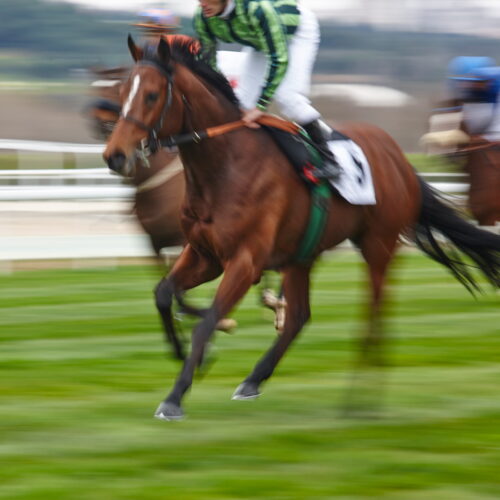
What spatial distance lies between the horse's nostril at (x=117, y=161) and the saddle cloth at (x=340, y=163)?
80cm

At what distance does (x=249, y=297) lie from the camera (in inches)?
342

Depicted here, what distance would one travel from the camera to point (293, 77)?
16.5 ft

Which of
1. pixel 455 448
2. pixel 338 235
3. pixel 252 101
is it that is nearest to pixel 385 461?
pixel 455 448

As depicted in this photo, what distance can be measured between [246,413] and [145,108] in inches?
51.2

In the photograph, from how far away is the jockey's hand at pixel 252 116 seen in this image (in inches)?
183

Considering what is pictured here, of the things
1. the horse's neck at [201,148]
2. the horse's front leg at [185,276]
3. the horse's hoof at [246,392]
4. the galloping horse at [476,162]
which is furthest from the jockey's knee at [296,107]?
the galloping horse at [476,162]

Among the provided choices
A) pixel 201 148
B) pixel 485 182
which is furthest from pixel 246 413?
pixel 485 182

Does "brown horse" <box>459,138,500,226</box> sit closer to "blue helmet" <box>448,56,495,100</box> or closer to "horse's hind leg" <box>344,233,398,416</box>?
"blue helmet" <box>448,56,495,100</box>

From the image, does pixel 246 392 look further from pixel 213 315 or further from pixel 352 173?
pixel 352 173

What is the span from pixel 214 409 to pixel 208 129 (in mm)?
1138

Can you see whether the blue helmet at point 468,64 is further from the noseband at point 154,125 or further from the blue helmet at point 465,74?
the noseband at point 154,125

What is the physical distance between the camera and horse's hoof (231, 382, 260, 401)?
194 inches

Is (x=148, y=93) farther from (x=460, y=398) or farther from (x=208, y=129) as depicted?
(x=460, y=398)

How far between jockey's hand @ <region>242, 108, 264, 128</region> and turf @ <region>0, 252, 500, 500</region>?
1159 mm
